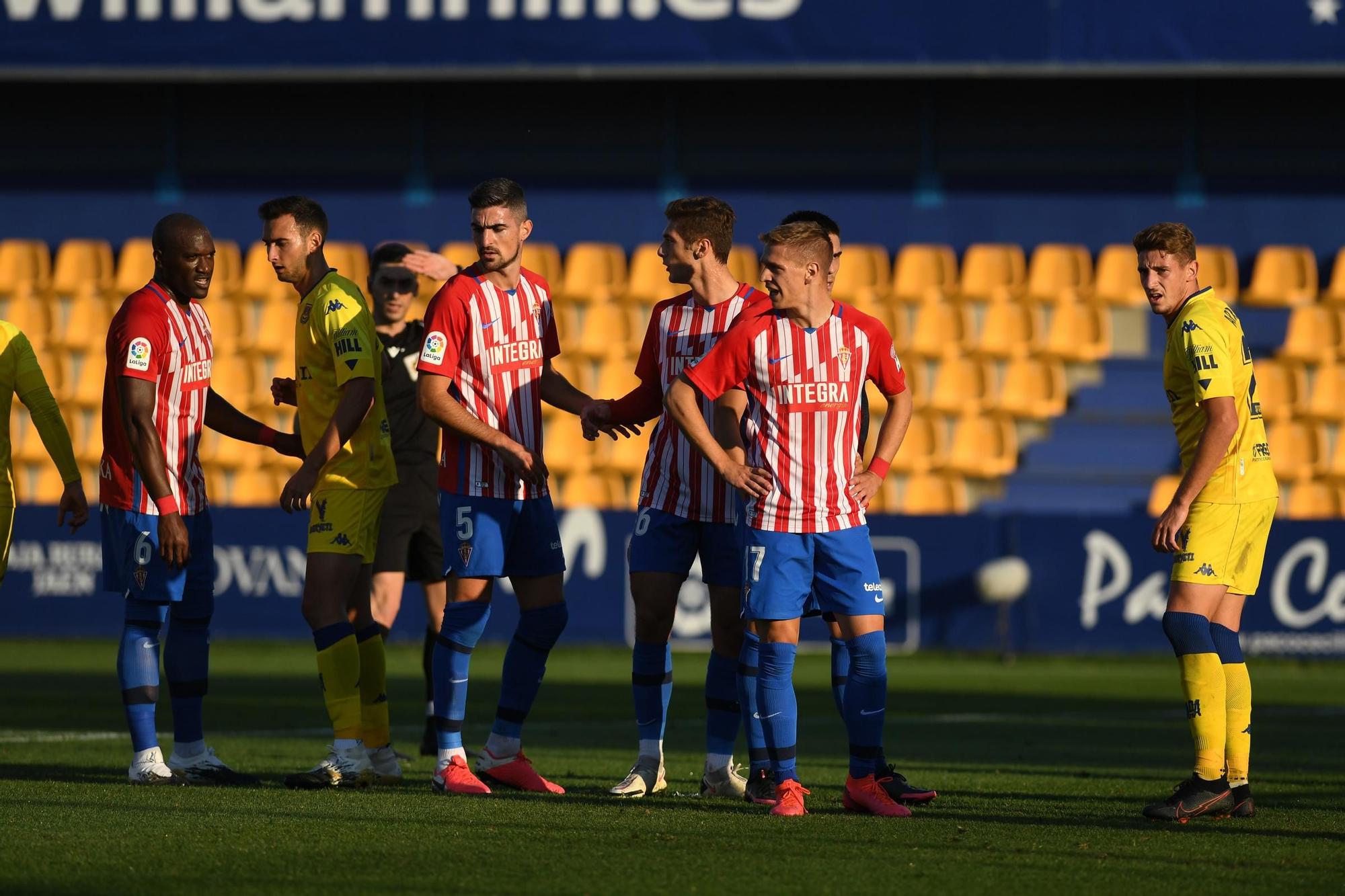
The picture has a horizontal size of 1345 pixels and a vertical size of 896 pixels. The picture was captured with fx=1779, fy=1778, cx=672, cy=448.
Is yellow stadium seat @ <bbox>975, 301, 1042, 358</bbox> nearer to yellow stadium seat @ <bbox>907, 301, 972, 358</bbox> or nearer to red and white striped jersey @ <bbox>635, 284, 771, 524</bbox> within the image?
yellow stadium seat @ <bbox>907, 301, 972, 358</bbox>

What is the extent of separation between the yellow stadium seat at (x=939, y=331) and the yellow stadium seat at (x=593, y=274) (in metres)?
3.20

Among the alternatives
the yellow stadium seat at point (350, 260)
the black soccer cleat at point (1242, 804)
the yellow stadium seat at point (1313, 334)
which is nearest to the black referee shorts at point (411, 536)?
the black soccer cleat at point (1242, 804)

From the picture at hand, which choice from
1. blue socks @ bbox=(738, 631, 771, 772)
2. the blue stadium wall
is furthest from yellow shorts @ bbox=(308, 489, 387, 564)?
the blue stadium wall

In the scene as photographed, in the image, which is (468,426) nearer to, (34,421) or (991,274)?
(34,421)

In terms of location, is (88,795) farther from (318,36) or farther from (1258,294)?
(1258,294)

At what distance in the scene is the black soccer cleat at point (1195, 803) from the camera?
640 centimetres

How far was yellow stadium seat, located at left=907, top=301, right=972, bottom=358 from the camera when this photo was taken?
61.2 ft

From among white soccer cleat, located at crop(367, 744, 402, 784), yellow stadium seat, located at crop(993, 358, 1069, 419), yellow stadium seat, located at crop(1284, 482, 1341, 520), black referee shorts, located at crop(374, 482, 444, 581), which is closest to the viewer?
white soccer cleat, located at crop(367, 744, 402, 784)

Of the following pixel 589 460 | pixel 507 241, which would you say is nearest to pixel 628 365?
pixel 589 460

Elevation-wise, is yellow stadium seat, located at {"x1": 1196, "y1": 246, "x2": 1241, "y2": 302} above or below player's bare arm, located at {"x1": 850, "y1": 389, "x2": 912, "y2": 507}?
above

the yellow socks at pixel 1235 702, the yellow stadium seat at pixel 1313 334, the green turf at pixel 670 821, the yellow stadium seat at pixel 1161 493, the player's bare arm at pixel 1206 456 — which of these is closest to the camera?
the green turf at pixel 670 821

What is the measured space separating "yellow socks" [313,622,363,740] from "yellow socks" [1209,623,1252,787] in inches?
133

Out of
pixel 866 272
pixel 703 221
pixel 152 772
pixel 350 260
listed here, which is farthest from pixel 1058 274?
pixel 152 772

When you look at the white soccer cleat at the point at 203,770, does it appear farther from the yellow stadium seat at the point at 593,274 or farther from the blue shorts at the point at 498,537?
the yellow stadium seat at the point at 593,274
